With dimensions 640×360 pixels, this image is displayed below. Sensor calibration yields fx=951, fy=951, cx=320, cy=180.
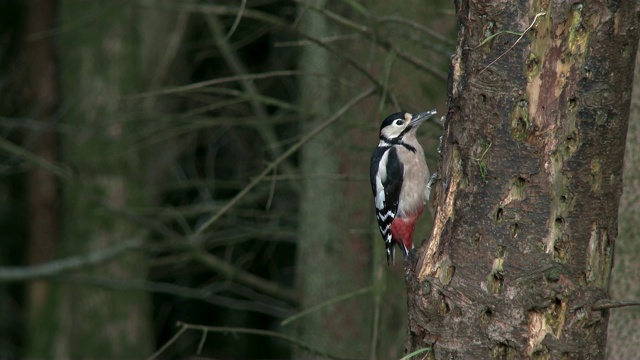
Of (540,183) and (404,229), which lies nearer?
(540,183)

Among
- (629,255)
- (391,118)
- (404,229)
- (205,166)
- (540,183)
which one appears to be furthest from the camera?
(205,166)

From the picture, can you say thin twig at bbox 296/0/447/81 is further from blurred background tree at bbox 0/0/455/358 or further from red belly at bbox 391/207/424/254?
red belly at bbox 391/207/424/254

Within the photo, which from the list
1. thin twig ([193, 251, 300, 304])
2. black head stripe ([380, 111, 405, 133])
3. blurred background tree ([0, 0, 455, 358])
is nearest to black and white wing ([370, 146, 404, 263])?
blurred background tree ([0, 0, 455, 358])

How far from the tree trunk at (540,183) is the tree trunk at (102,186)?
5809 mm

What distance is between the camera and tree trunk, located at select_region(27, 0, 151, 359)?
8.38m

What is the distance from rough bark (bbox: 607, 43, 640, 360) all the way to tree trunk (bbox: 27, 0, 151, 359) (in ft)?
16.4

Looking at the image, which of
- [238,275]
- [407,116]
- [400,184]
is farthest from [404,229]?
[238,275]

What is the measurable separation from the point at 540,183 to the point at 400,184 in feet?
7.32

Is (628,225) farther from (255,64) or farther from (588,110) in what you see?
Result: (255,64)

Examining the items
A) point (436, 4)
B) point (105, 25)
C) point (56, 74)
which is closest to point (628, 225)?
point (436, 4)

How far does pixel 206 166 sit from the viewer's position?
7.77 meters

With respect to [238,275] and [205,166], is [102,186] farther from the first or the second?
[238,275]

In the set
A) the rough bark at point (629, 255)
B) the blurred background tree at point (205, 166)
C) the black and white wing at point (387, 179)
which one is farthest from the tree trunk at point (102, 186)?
the rough bark at point (629, 255)

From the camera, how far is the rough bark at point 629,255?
4270 millimetres
